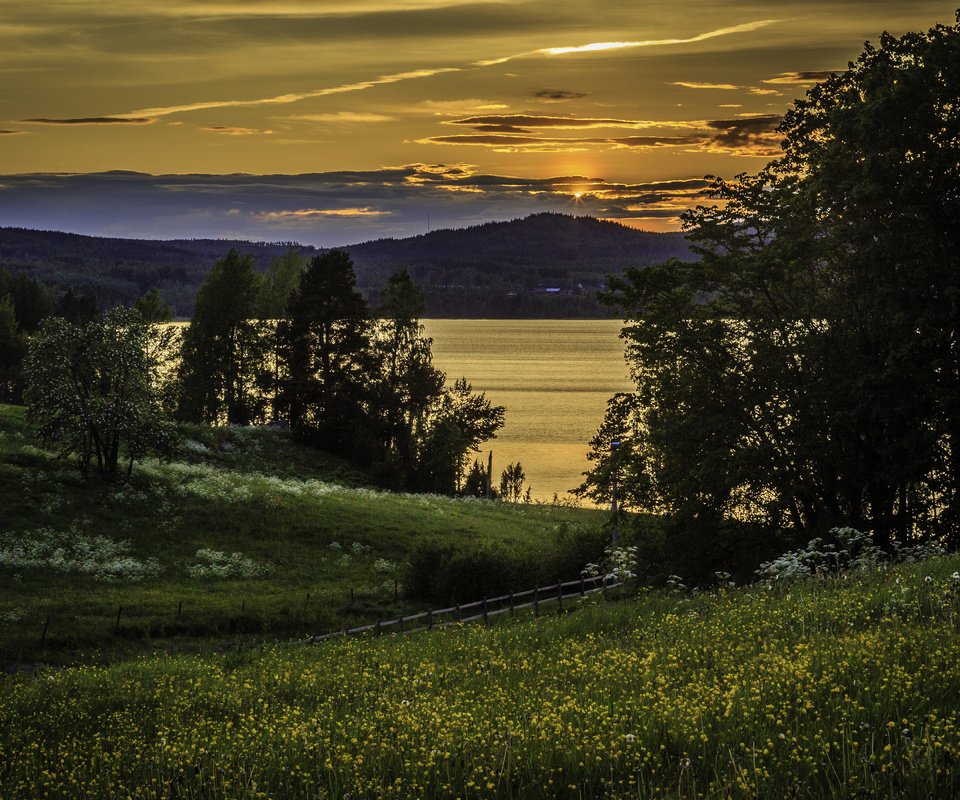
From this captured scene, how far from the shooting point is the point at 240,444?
6794 centimetres

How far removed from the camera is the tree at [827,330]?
27.0 meters

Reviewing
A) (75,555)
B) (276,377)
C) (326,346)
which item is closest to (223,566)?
(75,555)

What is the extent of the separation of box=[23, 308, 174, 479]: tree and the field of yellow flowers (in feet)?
107

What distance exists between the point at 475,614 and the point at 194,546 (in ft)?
47.8

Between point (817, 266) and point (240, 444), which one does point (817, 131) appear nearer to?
point (817, 266)

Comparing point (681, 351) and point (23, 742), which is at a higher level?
point (681, 351)

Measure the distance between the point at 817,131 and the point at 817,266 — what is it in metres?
4.69

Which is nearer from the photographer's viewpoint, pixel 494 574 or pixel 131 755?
pixel 131 755

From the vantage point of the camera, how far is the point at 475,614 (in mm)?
32812

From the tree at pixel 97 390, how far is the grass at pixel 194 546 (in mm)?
1882

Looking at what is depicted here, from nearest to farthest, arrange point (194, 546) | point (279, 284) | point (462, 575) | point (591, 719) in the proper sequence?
point (591, 719) → point (462, 575) → point (194, 546) → point (279, 284)

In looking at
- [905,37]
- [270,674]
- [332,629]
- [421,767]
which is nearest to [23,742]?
[270,674]

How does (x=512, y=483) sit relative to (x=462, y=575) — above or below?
below

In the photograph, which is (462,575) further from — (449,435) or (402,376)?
(402,376)
